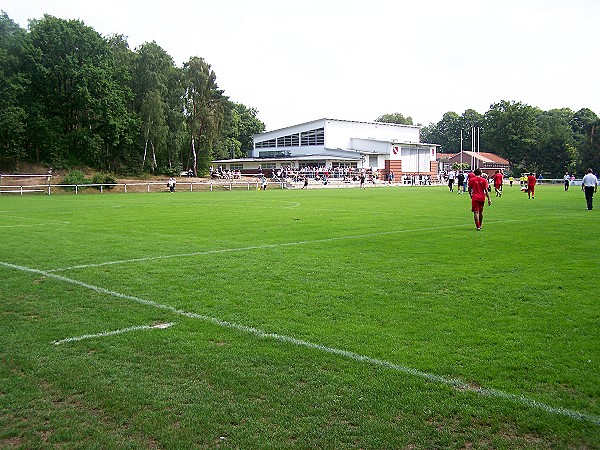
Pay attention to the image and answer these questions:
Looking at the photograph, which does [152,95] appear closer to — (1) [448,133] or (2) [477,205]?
(2) [477,205]

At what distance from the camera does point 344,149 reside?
89.5 meters

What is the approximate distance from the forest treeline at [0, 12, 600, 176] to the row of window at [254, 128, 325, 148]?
1661 cm

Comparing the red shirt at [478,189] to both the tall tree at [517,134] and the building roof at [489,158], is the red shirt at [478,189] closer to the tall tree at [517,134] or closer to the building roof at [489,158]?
the tall tree at [517,134]

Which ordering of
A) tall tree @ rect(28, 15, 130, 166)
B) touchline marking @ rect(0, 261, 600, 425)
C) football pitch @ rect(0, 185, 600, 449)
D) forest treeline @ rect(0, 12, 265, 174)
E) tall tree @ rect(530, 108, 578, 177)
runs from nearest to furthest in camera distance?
football pitch @ rect(0, 185, 600, 449), touchline marking @ rect(0, 261, 600, 425), forest treeline @ rect(0, 12, 265, 174), tall tree @ rect(28, 15, 130, 166), tall tree @ rect(530, 108, 578, 177)

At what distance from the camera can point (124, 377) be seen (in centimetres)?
543

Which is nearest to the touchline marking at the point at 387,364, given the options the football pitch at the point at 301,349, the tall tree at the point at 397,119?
the football pitch at the point at 301,349

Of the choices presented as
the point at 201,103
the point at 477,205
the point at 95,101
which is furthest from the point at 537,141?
the point at 477,205

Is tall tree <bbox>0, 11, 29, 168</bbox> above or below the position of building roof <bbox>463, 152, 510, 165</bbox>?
above

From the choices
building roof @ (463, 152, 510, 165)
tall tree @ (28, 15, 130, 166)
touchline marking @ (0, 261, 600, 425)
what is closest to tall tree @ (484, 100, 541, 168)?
building roof @ (463, 152, 510, 165)

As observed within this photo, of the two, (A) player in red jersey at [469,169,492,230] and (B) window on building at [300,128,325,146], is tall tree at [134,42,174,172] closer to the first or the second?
(B) window on building at [300,128,325,146]

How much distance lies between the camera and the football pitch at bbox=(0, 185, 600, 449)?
14.3 ft

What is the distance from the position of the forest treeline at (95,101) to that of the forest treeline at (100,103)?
0.11 m

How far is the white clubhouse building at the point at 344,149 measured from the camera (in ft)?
288

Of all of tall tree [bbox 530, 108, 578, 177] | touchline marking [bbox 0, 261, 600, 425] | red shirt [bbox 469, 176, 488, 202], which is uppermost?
tall tree [bbox 530, 108, 578, 177]
